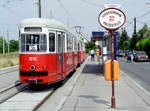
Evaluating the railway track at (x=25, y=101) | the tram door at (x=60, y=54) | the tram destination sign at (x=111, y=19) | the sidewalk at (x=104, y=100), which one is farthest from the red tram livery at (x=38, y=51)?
the tram destination sign at (x=111, y=19)

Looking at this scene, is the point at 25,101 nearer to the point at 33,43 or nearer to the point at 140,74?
the point at 33,43

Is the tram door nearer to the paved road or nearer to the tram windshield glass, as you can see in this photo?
the tram windshield glass

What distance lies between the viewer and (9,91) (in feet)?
34.8

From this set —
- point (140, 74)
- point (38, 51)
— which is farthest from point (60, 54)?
point (140, 74)

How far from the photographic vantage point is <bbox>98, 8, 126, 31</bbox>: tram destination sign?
23.1 ft

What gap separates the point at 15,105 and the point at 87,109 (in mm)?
2255

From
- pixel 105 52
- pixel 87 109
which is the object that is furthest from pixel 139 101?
pixel 105 52

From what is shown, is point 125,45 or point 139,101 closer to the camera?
point 139,101

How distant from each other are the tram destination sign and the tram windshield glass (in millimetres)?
3234

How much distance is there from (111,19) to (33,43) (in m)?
3.68

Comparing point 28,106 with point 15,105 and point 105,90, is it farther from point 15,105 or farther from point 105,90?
point 105,90

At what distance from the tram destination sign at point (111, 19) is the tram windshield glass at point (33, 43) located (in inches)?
127

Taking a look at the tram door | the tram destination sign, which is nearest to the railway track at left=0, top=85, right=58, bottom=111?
the tram door

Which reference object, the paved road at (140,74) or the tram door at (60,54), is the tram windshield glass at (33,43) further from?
the paved road at (140,74)
